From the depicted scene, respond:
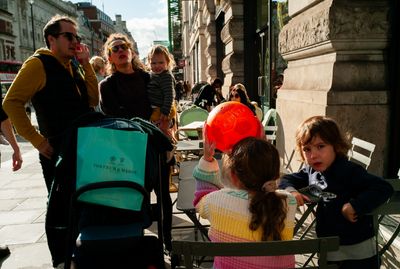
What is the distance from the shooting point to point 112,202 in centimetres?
211

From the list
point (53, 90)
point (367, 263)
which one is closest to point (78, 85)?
point (53, 90)

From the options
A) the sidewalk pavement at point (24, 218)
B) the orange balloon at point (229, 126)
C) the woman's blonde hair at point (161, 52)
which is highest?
the woman's blonde hair at point (161, 52)

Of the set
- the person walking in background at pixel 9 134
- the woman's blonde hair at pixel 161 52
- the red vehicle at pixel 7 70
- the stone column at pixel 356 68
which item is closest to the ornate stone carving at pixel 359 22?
the stone column at pixel 356 68

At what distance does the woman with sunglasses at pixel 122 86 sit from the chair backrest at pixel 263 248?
2.44 metres

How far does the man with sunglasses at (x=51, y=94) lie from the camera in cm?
274

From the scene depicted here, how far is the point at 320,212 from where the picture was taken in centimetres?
214

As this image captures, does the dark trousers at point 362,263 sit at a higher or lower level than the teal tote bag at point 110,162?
lower

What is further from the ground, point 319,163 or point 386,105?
point 386,105

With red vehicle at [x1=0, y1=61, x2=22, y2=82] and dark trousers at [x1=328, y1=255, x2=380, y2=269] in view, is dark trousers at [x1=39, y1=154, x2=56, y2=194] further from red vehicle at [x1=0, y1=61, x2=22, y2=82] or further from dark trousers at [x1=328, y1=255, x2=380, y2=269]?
red vehicle at [x1=0, y1=61, x2=22, y2=82]

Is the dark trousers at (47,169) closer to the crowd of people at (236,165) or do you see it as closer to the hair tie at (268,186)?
the crowd of people at (236,165)

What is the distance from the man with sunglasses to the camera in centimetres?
274

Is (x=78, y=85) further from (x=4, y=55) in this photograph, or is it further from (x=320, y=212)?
(x=4, y=55)

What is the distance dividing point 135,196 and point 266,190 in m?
0.90

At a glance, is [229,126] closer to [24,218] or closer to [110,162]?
[110,162]
